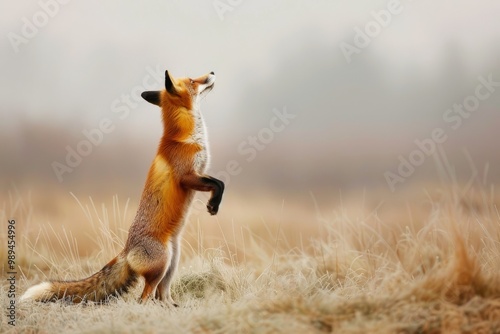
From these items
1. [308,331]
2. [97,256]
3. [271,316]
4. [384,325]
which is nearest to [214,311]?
[271,316]

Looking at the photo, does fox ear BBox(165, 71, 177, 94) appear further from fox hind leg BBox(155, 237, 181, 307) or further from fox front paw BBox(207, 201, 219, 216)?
fox hind leg BBox(155, 237, 181, 307)

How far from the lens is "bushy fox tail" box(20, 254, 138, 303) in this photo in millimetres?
4504

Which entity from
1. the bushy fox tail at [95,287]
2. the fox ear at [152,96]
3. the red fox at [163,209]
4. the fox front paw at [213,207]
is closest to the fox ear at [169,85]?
the red fox at [163,209]

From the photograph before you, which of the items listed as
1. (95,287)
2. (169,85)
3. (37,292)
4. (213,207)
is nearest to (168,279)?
(95,287)

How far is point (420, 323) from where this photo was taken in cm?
353

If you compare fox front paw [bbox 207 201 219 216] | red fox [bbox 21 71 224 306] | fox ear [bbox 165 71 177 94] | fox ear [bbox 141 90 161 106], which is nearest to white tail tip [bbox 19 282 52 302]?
red fox [bbox 21 71 224 306]

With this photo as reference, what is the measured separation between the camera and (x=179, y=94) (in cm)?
461

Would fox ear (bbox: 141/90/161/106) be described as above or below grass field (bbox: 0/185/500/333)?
above

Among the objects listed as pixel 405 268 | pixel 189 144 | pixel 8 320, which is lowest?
pixel 8 320

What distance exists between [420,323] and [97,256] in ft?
10.6

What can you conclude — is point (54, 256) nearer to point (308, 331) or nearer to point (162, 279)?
point (162, 279)

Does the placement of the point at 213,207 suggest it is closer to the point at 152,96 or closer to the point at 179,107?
the point at 179,107

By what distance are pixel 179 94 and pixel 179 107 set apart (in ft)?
0.30

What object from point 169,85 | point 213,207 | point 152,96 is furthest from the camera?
point 152,96
